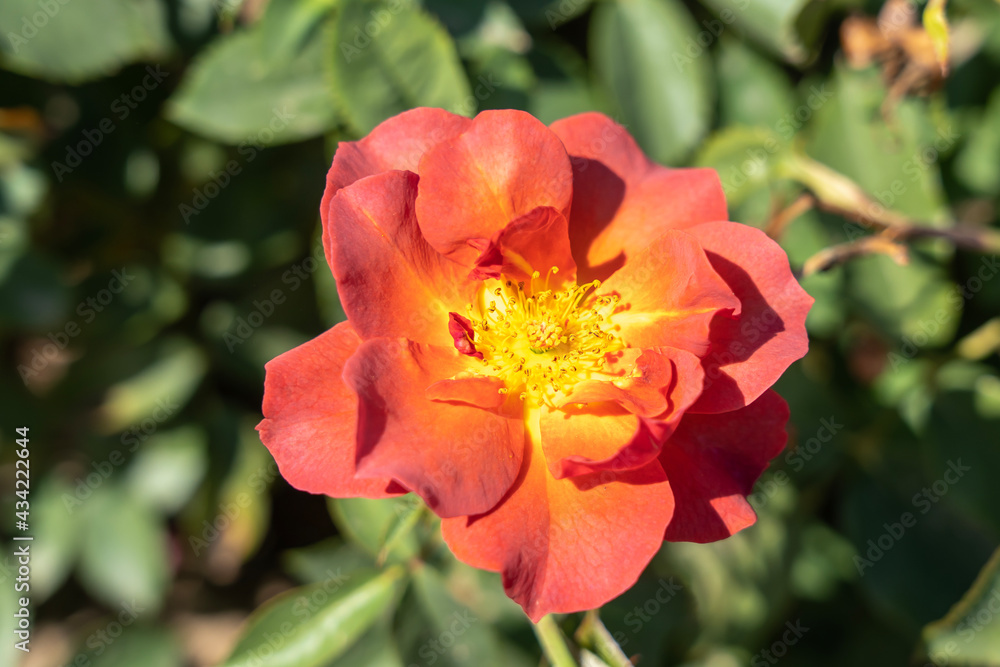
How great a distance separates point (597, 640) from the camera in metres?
A: 1.33

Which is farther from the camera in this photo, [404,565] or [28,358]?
[28,358]

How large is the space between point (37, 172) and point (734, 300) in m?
2.24

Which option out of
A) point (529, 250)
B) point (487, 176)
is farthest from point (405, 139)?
point (529, 250)

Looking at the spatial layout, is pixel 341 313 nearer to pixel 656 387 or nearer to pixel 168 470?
pixel 656 387

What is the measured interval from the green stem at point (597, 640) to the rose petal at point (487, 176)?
0.70m

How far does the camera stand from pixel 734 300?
3.69ft

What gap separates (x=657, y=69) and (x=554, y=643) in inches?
63.0

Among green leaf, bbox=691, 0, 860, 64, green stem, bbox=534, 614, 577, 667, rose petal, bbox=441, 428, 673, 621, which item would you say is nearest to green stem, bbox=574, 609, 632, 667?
green stem, bbox=534, 614, 577, 667

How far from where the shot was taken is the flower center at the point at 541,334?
143 cm

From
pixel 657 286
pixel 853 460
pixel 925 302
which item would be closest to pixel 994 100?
pixel 925 302

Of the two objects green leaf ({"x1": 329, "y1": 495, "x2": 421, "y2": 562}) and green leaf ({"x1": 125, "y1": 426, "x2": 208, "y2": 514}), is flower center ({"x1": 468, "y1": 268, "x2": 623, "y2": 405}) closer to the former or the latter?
green leaf ({"x1": 329, "y1": 495, "x2": 421, "y2": 562})

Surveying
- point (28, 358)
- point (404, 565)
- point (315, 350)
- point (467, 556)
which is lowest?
point (28, 358)

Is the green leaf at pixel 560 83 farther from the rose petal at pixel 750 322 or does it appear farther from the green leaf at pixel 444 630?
the green leaf at pixel 444 630

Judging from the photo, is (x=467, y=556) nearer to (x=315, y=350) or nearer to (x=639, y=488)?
(x=639, y=488)
